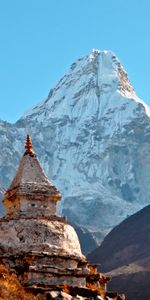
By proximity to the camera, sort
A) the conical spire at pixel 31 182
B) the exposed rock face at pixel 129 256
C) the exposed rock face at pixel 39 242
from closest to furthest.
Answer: the exposed rock face at pixel 39 242
the conical spire at pixel 31 182
the exposed rock face at pixel 129 256

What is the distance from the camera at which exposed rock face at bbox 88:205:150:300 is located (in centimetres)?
13625

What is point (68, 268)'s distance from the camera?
33.7 meters

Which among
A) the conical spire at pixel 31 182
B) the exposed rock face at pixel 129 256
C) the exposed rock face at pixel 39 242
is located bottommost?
the exposed rock face at pixel 39 242

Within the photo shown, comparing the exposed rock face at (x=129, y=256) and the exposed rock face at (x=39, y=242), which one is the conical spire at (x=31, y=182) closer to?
the exposed rock face at (x=39, y=242)

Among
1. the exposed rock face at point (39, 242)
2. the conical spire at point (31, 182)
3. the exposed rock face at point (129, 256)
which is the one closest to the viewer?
the exposed rock face at point (39, 242)

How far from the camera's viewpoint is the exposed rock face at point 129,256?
136 meters

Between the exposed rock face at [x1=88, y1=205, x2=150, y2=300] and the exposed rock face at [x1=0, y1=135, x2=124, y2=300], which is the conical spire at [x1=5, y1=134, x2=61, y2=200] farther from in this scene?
the exposed rock face at [x1=88, y1=205, x2=150, y2=300]

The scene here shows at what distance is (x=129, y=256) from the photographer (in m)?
160

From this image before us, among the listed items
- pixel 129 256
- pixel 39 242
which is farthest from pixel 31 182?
pixel 129 256

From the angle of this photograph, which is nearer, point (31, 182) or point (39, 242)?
point (39, 242)

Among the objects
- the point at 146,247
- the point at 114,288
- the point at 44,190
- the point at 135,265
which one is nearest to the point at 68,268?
the point at 44,190

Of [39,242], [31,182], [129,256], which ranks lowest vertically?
[39,242]

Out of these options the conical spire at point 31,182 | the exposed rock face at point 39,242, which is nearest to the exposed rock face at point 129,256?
the conical spire at point 31,182

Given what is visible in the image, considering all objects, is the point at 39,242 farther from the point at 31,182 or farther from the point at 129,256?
the point at 129,256
